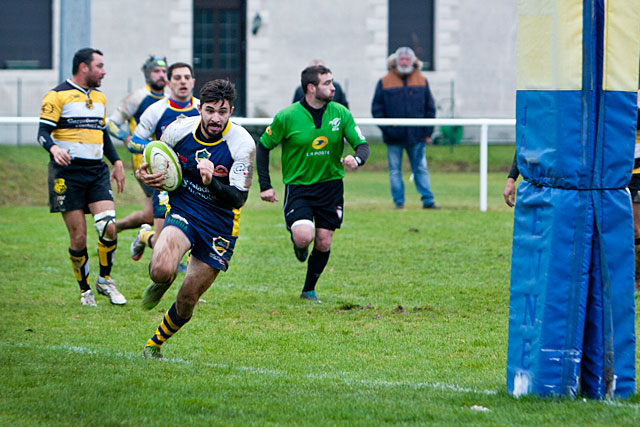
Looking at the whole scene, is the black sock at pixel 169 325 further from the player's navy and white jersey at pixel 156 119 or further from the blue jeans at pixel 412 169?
the blue jeans at pixel 412 169

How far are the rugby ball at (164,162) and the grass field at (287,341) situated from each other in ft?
3.83

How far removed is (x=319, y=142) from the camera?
350 inches

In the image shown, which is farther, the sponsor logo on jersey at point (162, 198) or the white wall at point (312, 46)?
the white wall at point (312, 46)

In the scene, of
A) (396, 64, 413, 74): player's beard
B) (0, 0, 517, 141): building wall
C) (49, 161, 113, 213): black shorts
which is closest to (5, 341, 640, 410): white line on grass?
(49, 161, 113, 213): black shorts

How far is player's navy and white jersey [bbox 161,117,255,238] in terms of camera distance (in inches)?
254

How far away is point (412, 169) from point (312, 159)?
7.59 meters

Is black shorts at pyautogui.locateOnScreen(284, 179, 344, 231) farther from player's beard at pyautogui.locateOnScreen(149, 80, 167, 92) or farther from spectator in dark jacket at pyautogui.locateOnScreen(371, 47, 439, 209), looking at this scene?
spectator in dark jacket at pyautogui.locateOnScreen(371, 47, 439, 209)

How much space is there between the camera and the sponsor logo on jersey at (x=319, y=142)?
29.1 ft

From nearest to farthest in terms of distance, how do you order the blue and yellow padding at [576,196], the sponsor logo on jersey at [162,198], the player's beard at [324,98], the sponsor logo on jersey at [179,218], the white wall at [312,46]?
the blue and yellow padding at [576,196], the sponsor logo on jersey at [179,218], the player's beard at [324,98], the sponsor logo on jersey at [162,198], the white wall at [312,46]

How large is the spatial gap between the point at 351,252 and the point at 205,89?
593 centimetres

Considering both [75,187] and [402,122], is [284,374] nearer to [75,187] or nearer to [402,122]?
[75,187]

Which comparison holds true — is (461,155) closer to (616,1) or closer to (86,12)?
(86,12)

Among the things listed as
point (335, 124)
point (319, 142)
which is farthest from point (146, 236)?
point (335, 124)

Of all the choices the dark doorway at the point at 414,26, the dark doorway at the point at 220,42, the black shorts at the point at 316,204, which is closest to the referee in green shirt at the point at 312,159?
the black shorts at the point at 316,204
